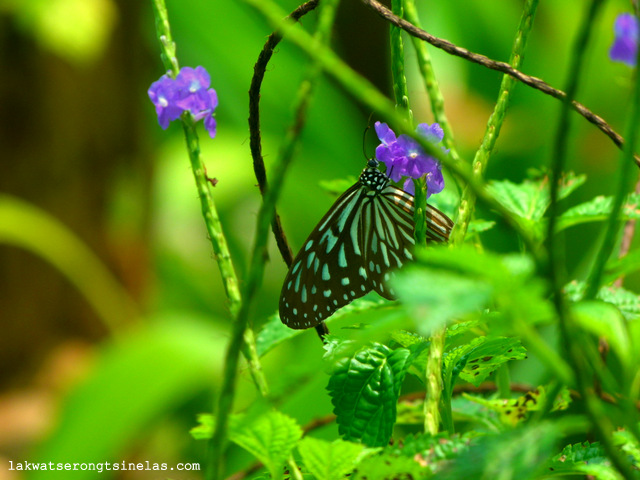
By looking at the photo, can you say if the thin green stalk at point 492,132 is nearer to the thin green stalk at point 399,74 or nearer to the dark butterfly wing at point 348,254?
the thin green stalk at point 399,74

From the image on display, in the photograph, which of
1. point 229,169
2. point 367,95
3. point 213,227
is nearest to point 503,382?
point 213,227

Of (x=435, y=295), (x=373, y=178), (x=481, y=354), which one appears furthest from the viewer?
(x=373, y=178)

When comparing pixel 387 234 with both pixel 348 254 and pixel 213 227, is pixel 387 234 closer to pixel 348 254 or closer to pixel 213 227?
pixel 348 254

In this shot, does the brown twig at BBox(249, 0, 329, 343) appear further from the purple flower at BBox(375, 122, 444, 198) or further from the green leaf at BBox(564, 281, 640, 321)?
the green leaf at BBox(564, 281, 640, 321)

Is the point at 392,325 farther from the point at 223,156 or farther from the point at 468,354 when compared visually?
the point at 223,156

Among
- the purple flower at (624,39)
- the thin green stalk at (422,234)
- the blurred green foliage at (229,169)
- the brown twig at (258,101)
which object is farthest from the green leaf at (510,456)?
the blurred green foliage at (229,169)

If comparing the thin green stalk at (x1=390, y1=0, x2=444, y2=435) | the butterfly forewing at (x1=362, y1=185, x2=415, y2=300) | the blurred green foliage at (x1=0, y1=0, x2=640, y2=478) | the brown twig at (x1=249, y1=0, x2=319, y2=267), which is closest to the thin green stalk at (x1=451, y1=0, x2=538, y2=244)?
the thin green stalk at (x1=390, y1=0, x2=444, y2=435)

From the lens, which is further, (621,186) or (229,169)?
(229,169)

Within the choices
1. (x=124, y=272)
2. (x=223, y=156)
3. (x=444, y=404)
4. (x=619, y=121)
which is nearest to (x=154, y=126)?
(x=223, y=156)
